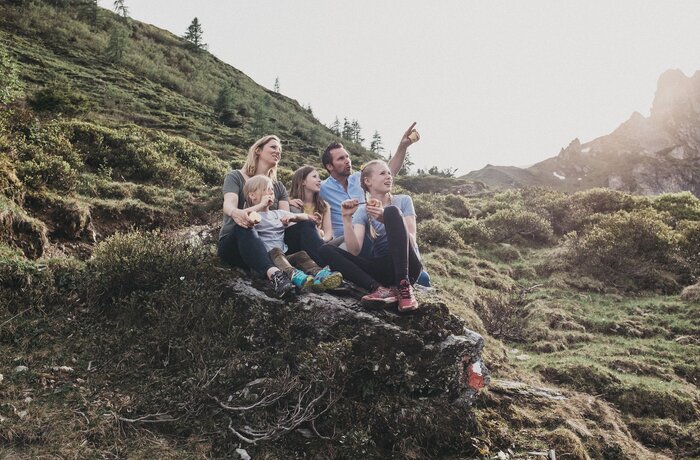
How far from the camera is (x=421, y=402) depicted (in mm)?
3381

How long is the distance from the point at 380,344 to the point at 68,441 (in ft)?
7.49

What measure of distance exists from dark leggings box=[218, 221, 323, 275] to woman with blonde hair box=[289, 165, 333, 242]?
16.1 inches

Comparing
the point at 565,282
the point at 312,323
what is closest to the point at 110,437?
the point at 312,323

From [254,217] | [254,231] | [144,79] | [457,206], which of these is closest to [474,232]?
[457,206]

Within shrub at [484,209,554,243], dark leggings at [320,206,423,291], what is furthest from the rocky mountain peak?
dark leggings at [320,206,423,291]

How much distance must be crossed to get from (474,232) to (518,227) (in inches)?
67.9

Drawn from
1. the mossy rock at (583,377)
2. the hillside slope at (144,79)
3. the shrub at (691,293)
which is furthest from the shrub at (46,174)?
the shrub at (691,293)

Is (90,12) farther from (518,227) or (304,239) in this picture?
(304,239)

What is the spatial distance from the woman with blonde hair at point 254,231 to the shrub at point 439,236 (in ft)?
23.6

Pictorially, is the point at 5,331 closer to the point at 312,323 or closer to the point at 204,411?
the point at 204,411

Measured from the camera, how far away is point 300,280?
372 cm

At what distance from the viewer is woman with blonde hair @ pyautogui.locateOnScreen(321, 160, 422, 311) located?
12.1 feet

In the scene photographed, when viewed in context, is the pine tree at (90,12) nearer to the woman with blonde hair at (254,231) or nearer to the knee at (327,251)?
the woman with blonde hair at (254,231)

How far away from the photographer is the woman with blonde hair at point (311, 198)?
485 cm
